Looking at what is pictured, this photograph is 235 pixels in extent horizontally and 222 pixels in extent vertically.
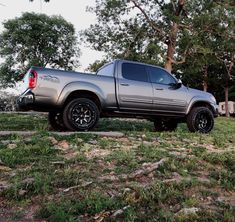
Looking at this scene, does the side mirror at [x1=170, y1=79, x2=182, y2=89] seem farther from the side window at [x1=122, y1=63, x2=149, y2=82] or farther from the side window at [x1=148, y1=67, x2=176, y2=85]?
the side window at [x1=122, y1=63, x2=149, y2=82]

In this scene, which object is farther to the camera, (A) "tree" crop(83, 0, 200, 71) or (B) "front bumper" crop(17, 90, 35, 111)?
(A) "tree" crop(83, 0, 200, 71)

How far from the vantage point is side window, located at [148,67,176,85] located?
395 inches

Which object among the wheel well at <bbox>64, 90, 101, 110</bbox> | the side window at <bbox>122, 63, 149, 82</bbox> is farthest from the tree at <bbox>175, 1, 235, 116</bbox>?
the wheel well at <bbox>64, 90, 101, 110</bbox>

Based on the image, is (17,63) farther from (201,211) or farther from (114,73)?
(201,211)

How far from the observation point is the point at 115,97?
9156 millimetres

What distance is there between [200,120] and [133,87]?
2248 millimetres

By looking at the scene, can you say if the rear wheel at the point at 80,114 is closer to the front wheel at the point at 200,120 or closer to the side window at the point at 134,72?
the side window at the point at 134,72

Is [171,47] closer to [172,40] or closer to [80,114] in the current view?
[172,40]

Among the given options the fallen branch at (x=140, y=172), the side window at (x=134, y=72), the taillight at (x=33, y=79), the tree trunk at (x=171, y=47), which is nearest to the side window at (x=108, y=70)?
the side window at (x=134, y=72)

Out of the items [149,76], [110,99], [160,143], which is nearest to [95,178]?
[160,143]

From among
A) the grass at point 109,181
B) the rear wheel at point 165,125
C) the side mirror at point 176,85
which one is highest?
the side mirror at point 176,85

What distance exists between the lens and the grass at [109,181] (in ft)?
13.5

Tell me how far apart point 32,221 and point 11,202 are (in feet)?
1.66

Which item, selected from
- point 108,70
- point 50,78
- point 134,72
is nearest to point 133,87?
point 134,72
